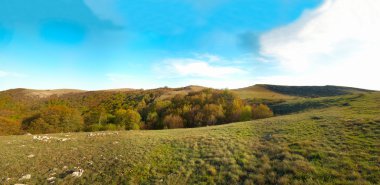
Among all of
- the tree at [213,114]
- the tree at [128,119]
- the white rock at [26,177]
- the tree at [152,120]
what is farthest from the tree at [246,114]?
the white rock at [26,177]

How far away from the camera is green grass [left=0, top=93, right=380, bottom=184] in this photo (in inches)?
492

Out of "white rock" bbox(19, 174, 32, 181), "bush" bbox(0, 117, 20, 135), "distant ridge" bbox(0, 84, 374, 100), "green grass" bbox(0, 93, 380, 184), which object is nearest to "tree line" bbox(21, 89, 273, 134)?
"bush" bbox(0, 117, 20, 135)

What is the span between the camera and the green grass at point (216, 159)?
41.0 ft

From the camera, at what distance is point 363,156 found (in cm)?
1341

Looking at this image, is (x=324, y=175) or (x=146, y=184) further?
(x=146, y=184)

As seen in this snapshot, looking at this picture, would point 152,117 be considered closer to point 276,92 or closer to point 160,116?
point 160,116

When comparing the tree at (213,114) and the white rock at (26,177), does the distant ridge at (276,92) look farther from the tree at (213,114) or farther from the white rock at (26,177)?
the white rock at (26,177)

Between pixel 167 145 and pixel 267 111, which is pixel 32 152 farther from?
pixel 267 111

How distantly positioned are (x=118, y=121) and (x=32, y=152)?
52.2 metres

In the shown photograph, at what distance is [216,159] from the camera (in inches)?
642

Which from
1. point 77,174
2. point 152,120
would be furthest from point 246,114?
point 77,174

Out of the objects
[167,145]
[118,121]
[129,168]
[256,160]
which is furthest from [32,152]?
[118,121]

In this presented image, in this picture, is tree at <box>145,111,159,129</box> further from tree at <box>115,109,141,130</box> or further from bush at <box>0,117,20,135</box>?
bush at <box>0,117,20,135</box>

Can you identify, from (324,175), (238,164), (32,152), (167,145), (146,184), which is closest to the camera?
(324,175)
